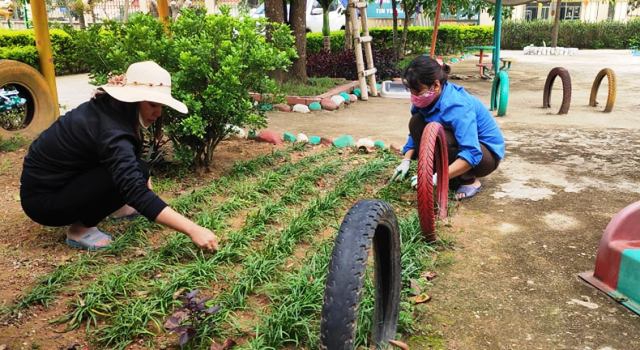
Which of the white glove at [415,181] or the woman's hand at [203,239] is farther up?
the woman's hand at [203,239]

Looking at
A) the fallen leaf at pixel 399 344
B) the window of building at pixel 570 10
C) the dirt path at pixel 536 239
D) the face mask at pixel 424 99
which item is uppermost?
the window of building at pixel 570 10

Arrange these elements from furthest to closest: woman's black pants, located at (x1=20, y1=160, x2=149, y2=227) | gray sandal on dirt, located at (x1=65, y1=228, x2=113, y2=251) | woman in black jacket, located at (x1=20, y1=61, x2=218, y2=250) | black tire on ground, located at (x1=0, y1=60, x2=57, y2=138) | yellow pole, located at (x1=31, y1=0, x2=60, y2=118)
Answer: yellow pole, located at (x1=31, y1=0, x2=60, y2=118), black tire on ground, located at (x1=0, y1=60, x2=57, y2=138), gray sandal on dirt, located at (x1=65, y1=228, x2=113, y2=251), woman's black pants, located at (x1=20, y1=160, x2=149, y2=227), woman in black jacket, located at (x1=20, y1=61, x2=218, y2=250)

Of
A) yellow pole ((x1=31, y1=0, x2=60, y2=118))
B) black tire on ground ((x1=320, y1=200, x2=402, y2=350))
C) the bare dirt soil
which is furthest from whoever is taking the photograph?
yellow pole ((x1=31, y1=0, x2=60, y2=118))

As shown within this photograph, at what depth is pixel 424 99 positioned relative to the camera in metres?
3.71

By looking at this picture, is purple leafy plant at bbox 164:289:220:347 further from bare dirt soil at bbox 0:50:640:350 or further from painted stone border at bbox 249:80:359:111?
painted stone border at bbox 249:80:359:111

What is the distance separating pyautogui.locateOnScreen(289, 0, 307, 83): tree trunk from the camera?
30.3 ft

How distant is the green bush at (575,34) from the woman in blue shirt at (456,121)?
2487 cm

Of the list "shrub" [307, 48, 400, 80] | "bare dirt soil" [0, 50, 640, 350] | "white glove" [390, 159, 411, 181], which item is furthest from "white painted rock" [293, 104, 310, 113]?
"white glove" [390, 159, 411, 181]

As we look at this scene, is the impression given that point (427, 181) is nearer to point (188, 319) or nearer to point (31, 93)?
point (188, 319)

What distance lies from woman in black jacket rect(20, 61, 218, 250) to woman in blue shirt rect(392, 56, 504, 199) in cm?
162

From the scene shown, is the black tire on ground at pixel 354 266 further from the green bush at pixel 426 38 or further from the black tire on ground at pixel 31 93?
the green bush at pixel 426 38

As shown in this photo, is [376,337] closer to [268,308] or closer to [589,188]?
[268,308]

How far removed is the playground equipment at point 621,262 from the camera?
245 centimetres

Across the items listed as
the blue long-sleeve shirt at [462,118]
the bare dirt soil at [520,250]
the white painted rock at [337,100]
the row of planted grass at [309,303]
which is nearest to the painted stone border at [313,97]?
the white painted rock at [337,100]
